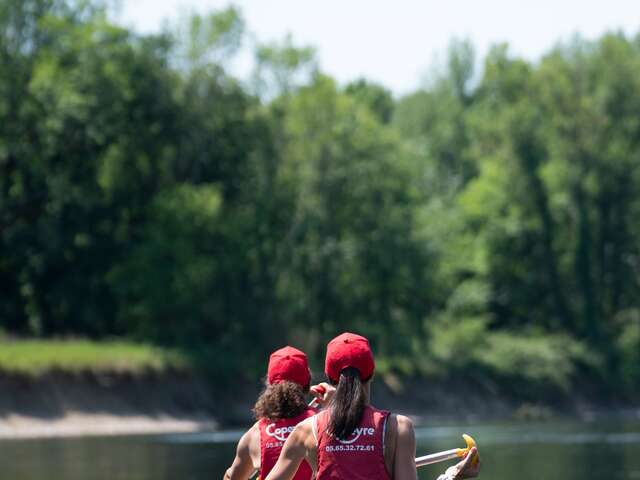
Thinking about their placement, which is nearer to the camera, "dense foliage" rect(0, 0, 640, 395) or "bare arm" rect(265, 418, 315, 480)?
"bare arm" rect(265, 418, 315, 480)

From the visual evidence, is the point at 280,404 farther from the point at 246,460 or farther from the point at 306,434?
the point at 306,434

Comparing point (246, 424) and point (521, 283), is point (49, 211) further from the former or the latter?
point (521, 283)

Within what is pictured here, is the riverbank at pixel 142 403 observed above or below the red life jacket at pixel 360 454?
above

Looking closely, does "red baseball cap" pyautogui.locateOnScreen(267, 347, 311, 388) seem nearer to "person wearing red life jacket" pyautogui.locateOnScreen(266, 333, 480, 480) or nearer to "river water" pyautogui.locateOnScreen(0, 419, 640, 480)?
"person wearing red life jacket" pyautogui.locateOnScreen(266, 333, 480, 480)

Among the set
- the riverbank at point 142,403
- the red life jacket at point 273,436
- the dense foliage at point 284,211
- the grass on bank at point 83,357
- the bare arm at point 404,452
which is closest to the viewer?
the bare arm at point 404,452

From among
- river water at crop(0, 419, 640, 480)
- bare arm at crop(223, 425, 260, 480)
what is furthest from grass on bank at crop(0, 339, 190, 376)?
bare arm at crop(223, 425, 260, 480)

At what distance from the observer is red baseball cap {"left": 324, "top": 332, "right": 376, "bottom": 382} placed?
7.95 metres

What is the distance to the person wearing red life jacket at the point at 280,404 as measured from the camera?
9.05m

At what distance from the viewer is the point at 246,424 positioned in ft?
177

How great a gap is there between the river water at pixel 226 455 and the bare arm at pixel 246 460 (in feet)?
53.6

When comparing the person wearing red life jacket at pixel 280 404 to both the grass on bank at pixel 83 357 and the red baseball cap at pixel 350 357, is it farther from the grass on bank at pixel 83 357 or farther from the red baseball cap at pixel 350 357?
the grass on bank at pixel 83 357

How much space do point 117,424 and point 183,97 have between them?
1643 cm

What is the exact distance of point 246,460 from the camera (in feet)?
30.8

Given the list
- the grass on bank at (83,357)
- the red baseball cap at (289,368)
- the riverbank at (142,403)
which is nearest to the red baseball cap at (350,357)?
the red baseball cap at (289,368)
